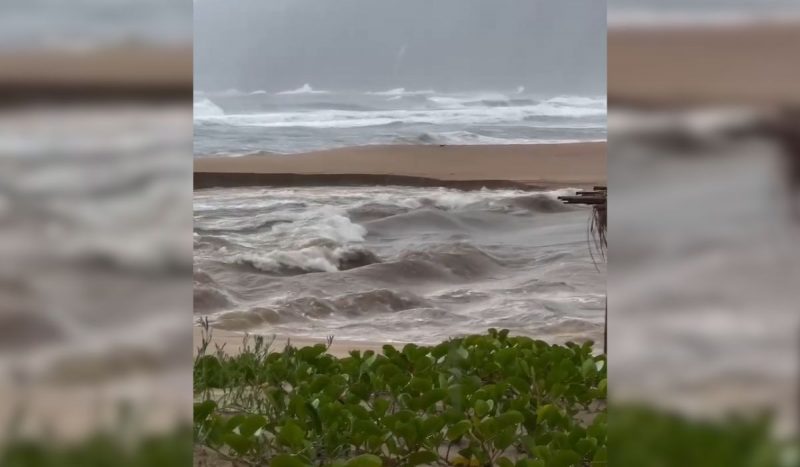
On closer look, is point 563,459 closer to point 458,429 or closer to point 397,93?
point 458,429

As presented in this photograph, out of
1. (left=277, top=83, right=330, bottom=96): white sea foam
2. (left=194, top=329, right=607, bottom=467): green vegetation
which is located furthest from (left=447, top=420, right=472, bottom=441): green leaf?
(left=277, top=83, right=330, bottom=96): white sea foam

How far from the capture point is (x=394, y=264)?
2262 mm

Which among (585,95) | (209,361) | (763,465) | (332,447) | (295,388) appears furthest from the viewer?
(585,95)

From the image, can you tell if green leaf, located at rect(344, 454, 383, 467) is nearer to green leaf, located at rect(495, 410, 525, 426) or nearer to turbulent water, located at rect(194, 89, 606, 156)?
green leaf, located at rect(495, 410, 525, 426)

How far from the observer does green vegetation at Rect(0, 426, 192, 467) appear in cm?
80

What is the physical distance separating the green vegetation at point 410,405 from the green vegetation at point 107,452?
18.7 inches

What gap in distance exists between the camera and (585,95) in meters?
2.19

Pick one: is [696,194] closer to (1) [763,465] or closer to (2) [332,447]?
(1) [763,465]

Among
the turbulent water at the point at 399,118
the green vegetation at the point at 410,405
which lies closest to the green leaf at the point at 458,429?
the green vegetation at the point at 410,405

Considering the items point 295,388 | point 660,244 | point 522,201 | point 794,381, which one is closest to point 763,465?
point 794,381

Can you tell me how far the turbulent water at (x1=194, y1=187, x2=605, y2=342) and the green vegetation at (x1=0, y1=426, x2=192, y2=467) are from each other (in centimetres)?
142

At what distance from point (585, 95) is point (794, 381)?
147 cm

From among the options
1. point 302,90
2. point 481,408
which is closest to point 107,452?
point 481,408

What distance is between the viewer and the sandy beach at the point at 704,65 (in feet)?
2.71
